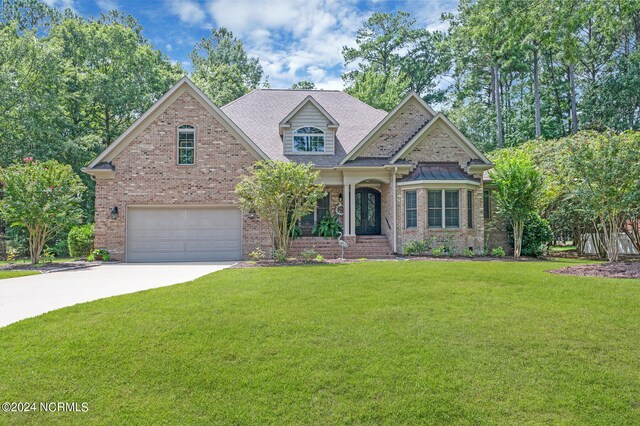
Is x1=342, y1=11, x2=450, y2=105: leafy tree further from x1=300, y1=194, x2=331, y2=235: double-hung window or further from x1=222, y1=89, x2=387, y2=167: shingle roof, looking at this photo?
x1=300, y1=194, x2=331, y2=235: double-hung window

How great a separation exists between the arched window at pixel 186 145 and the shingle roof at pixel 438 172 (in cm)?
867

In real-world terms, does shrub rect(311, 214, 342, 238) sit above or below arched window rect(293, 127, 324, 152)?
below

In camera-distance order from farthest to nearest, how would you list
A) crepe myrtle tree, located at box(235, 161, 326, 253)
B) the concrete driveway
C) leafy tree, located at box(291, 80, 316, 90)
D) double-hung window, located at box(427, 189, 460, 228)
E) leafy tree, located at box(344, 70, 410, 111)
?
leafy tree, located at box(291, 80, 316, 90) < leafy tree, located at box(344, 70, 410, 111) < double-hung window, located at box(427, 189, 460, 228) < crepe myrtle tree, located at box(235, 161, 326, 253) < the concrete driveway

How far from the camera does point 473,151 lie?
1647cm

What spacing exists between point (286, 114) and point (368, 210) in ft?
23.0

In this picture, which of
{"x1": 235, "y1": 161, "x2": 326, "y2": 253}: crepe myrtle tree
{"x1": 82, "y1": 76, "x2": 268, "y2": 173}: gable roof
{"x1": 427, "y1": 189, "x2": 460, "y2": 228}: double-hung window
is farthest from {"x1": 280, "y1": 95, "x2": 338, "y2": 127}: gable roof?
{"x1": 427, "y1": 189, "x2": 460, "y2": 228}: double-hung window

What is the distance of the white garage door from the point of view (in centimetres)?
1570

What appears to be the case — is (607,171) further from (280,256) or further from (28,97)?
(28,97)

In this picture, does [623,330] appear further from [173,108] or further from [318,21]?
[173,108]

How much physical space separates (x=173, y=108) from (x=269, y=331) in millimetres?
13196

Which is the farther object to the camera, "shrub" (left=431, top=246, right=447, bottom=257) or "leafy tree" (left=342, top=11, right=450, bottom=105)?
"leafy tree" (left=342, top=11, right=450, bottom=105)

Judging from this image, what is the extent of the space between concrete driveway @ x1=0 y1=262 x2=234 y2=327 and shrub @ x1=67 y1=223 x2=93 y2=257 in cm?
556

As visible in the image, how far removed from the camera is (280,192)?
42.1 ft

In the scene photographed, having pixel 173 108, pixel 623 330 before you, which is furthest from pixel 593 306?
pixel 173 108
